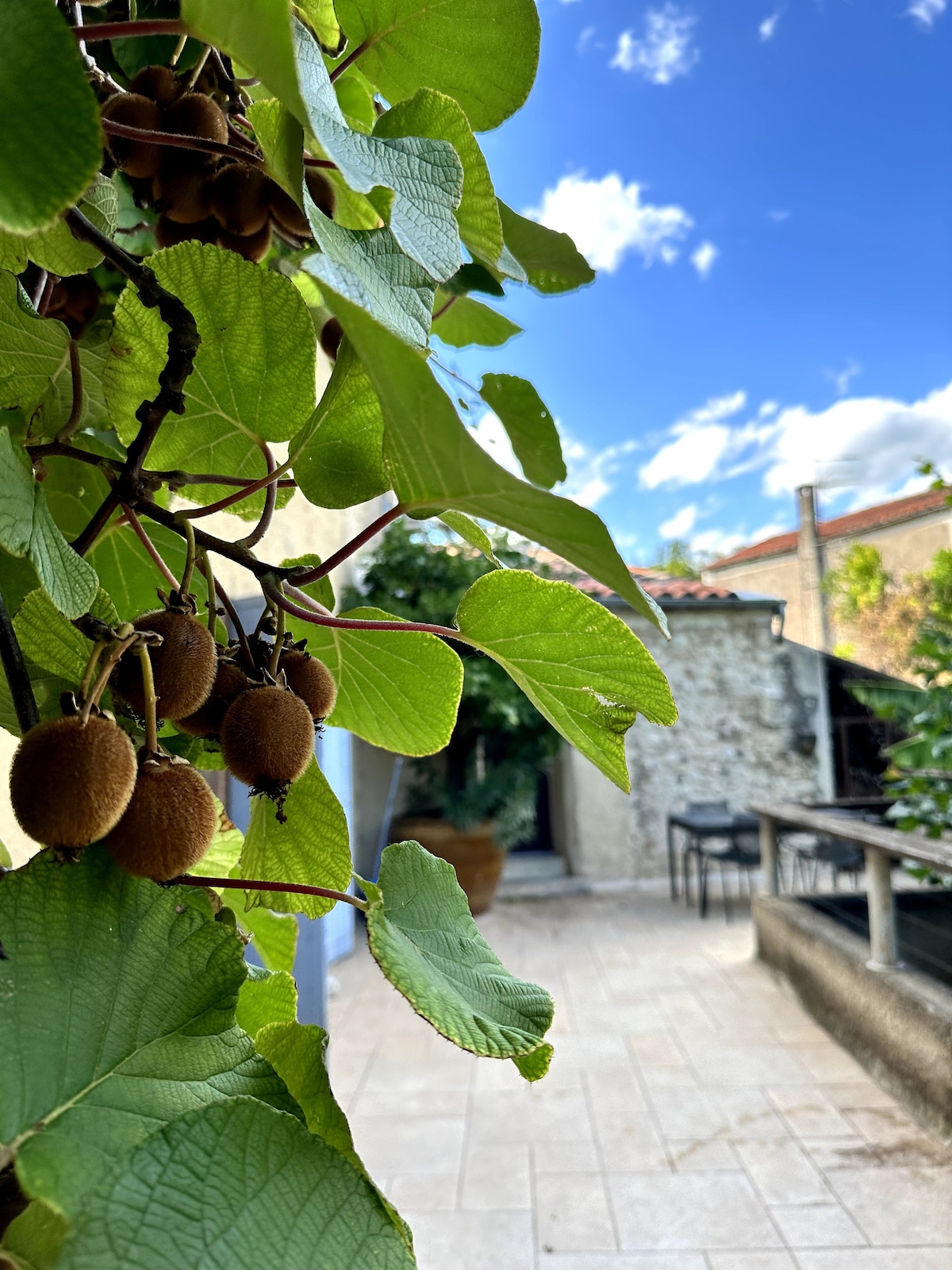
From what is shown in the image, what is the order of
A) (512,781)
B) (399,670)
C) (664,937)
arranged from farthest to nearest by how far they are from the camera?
(512,781)
(664,937)
(399,670)

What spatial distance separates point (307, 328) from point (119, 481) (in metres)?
0.09

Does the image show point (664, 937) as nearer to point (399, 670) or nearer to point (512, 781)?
point (512, 781)

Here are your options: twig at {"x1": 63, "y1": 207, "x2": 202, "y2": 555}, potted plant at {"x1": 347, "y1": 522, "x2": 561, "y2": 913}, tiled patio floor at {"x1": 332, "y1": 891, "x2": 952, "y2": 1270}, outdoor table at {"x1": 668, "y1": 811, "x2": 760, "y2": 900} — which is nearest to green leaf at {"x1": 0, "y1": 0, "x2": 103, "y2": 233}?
twig at {"x1": 63, "y1": 207, "x2": 202, "y2": 555}

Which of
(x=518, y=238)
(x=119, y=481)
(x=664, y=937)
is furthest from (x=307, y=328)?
(x=664, y=937)

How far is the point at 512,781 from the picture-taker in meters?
5.61

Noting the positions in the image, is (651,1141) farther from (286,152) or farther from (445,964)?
(286,152)

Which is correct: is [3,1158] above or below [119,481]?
below

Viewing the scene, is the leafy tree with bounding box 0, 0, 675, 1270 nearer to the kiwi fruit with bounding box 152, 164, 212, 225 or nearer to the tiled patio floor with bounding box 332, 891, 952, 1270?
the kiwi fruit with bounding box 152, 164, 212, 225

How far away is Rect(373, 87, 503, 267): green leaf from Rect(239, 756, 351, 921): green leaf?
231mm

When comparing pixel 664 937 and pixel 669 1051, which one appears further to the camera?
pixel 664 937

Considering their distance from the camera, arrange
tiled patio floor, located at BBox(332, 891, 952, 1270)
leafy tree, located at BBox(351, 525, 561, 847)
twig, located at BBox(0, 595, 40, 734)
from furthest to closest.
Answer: leafy tree, located at BBox(351, 525, 561, 847) → tiled patio floor, located at BBox(332, 891, 952, 1270) → twig, located at BBox(0, 595, 40, 734)

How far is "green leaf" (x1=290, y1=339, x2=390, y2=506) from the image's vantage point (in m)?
0.34

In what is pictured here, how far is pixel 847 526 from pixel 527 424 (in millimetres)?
15299

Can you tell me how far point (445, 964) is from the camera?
0.34 metres
